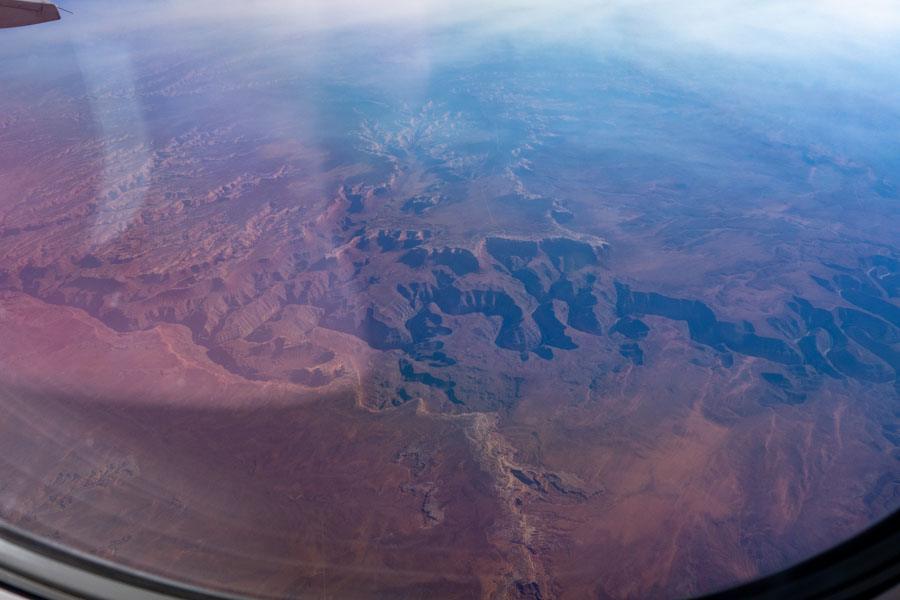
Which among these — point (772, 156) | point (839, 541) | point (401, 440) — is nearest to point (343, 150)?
point (401, 440)

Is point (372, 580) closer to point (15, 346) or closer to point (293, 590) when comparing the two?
point (293, 590)

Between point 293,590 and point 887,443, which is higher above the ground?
point 293,590

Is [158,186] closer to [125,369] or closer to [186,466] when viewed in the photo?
[125,369]

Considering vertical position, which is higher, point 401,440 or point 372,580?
point 372,580

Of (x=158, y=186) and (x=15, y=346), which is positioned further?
(x=158, y=186)

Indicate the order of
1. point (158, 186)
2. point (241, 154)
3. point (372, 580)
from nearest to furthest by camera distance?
point (372, 580), point (158, 186), point (241, 154)

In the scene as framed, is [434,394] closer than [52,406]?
No

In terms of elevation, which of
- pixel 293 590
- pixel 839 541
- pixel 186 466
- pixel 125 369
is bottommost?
pixel 125 369

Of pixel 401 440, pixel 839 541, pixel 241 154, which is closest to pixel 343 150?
pixel 241 154

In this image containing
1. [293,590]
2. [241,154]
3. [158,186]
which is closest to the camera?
[293,590]
